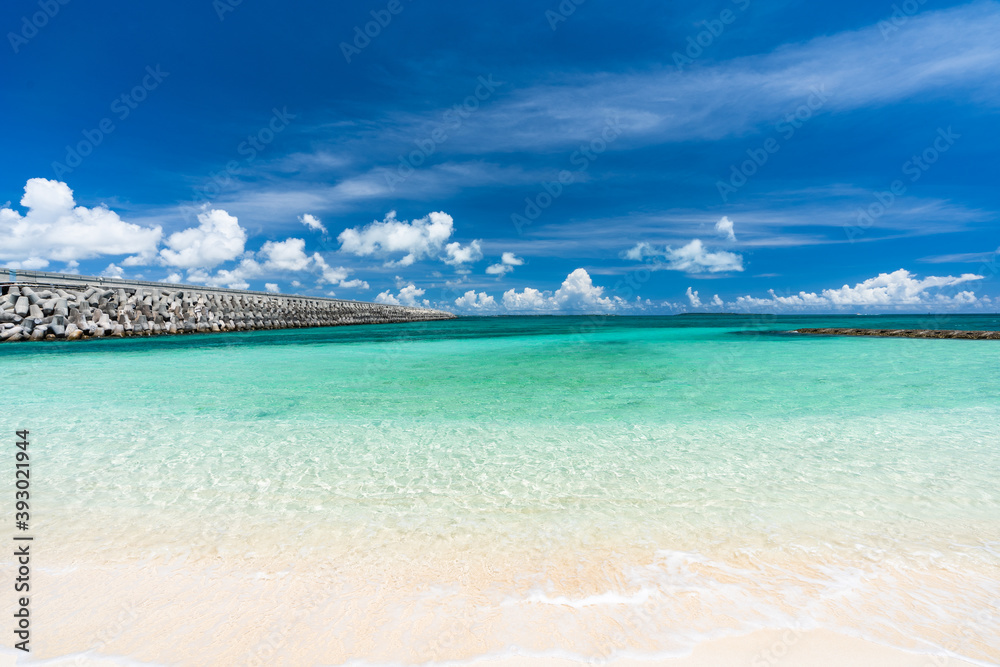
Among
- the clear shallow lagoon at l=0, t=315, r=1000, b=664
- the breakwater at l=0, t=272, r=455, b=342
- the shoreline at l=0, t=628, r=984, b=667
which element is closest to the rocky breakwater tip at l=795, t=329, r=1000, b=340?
the clear shallow lagoon at l=0, t=315, r=1000, b=664

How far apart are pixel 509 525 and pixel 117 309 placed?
1348 inches

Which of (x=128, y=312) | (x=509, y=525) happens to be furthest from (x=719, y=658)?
(x=128, y=312)

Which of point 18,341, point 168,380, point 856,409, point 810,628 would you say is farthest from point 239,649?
point 18,341

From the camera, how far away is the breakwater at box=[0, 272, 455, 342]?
2328 cm

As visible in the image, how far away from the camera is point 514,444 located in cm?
604

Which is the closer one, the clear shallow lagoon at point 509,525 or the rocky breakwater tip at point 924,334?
the clear shallow lagoon at point 509,525

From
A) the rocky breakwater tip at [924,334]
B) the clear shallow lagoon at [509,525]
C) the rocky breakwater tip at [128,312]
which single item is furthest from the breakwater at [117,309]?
the rocky breakwater tip at [924,334]

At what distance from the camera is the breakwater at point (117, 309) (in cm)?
2328

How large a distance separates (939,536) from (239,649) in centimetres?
500

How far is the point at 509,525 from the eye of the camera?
3.78m

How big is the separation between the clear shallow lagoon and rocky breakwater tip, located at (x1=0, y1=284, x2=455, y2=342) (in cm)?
2141

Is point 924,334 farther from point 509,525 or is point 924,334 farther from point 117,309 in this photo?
point 117,309

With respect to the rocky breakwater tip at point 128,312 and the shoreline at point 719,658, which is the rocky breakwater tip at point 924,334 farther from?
the rocky breakwater tip at point 128,312

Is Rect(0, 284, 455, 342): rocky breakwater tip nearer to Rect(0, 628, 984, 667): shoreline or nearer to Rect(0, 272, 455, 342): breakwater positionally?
Rect(0, 272, 455, 342): breakwater
